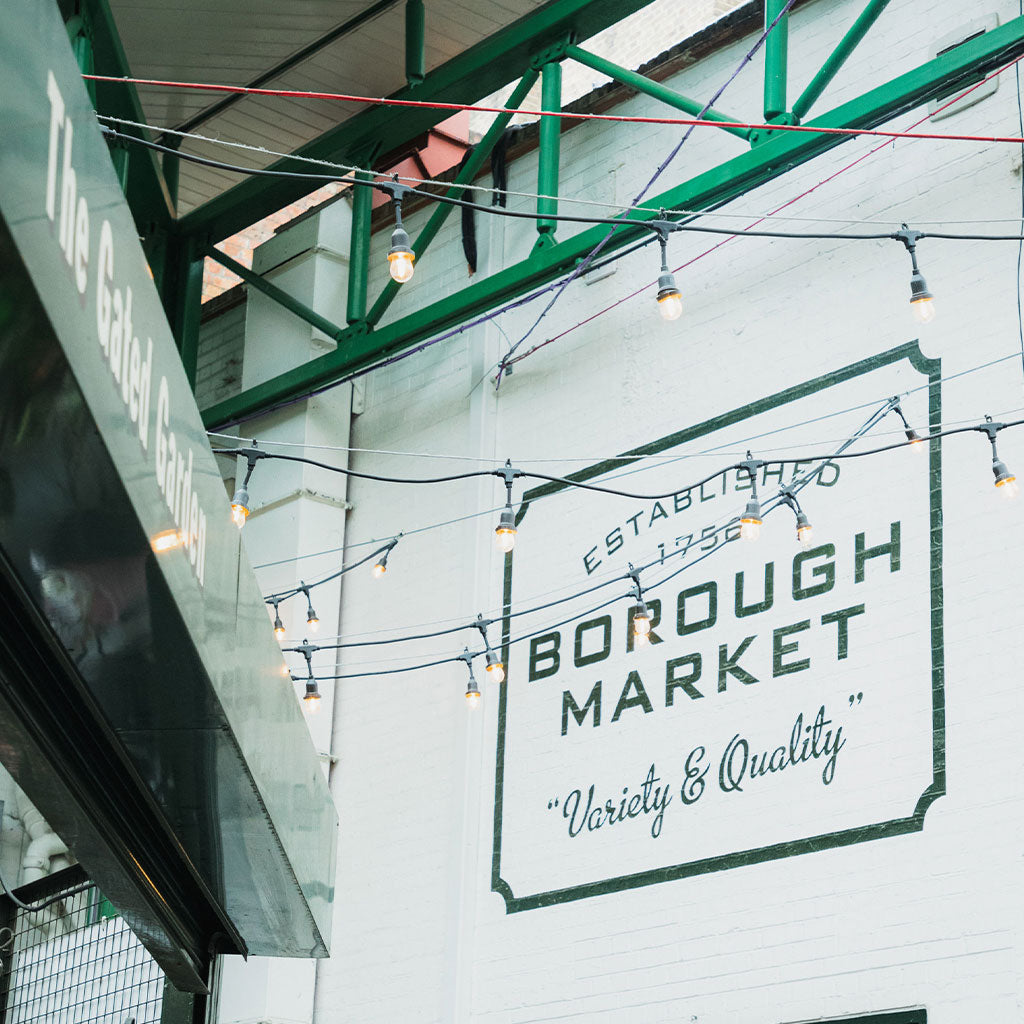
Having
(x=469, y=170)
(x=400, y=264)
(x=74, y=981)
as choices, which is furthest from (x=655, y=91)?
(x=74, y=981)

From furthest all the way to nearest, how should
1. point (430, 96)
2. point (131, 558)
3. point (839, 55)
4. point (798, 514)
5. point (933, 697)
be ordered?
point (430, 96) → point (839, 55) → point (933, 697) → point (798, 514) → point (131, 558)

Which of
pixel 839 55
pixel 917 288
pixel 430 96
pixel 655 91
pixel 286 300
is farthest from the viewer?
pixel 286 300

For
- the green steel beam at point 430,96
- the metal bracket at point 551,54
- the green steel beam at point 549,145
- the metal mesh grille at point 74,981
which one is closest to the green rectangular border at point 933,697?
the green steel beam at point 549,145

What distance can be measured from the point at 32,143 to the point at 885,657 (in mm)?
5428

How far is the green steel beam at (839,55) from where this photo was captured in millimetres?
6953

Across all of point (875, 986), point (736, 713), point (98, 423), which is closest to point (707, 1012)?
point (875, 986)

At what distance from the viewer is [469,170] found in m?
8.69

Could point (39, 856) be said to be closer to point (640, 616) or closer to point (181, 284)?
point (181, 284)

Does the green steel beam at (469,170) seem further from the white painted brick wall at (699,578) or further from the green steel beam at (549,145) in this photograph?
the white painted brick wall at (699,578)

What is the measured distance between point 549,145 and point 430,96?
1.03 metres

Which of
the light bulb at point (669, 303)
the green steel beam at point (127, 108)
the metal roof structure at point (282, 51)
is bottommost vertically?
the light bulb at point (669, 303)

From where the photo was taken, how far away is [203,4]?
8.76 m

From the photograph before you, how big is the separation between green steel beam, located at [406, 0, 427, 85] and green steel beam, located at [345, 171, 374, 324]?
2.02ft

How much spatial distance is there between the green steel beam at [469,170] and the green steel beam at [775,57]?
58.5 inches
